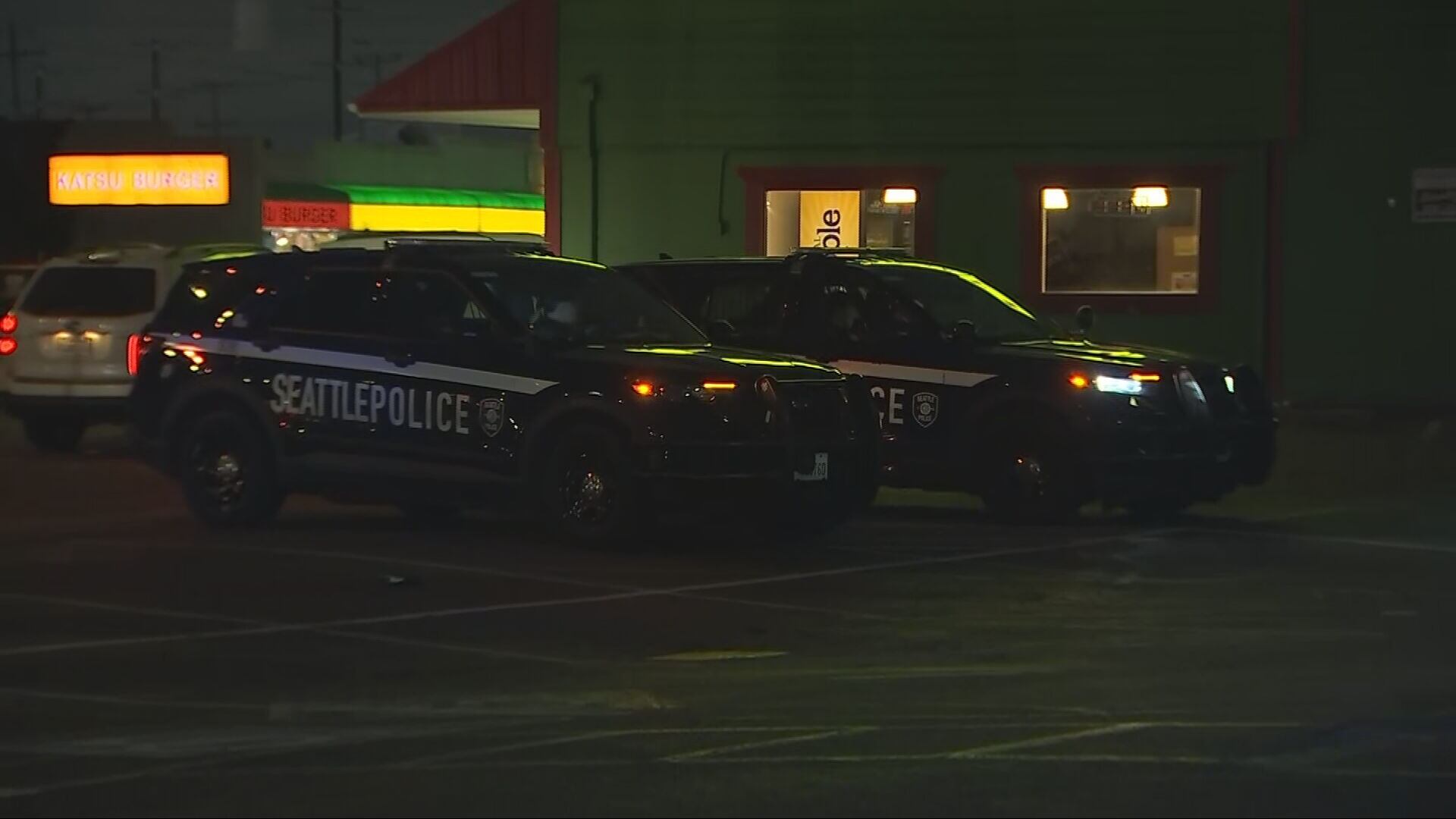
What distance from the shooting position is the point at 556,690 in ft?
30.0

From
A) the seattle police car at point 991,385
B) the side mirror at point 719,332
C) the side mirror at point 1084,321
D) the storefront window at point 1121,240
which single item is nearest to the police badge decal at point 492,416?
the side mirror at point 719,332

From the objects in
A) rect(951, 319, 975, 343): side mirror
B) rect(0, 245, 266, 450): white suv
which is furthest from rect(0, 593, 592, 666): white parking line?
rect(0, 245, 266, 450): white suv

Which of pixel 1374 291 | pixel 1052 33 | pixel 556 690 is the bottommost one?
pixel 556 690

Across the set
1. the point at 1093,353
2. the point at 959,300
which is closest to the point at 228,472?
the point at 959,300

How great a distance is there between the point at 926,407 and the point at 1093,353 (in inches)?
43.7

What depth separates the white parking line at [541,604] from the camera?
33.9 feet

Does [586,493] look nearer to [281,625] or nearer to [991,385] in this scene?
[281,625]

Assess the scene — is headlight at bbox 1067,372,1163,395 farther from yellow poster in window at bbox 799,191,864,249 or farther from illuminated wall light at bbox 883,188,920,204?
yellow poster in window at bbox 799,191,864,249

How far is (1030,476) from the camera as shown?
1457cm

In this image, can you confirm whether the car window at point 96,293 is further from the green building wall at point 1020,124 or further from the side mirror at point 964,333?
the side mirror at point 964,333

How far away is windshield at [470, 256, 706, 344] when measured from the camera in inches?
539

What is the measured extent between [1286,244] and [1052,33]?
129 inches

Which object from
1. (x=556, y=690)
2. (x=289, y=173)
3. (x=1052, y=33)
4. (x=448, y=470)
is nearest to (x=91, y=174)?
(x=289, y=173)

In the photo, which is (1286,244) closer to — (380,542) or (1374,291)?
(1374,291)
